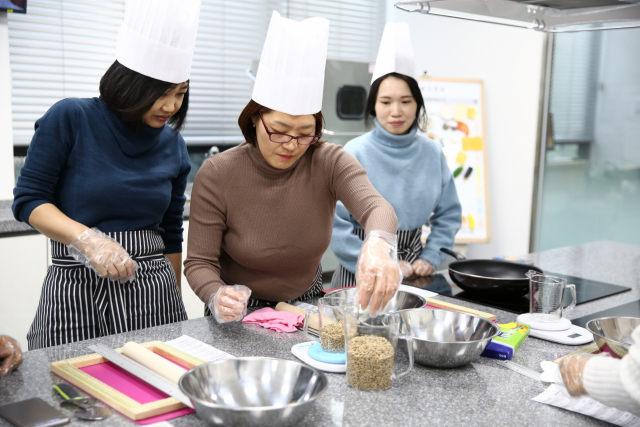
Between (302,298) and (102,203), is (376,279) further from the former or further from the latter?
(102,203)

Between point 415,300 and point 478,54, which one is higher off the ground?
point 478,54

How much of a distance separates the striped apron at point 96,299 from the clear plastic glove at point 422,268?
2.89ft

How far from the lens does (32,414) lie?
91 cm

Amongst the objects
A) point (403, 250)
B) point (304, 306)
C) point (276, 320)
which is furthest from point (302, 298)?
point (403, 250)

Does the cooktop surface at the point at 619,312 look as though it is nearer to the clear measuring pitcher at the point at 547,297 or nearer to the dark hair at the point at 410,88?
the clear measuring pitcher at the point at 547,297

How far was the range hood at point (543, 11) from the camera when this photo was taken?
152cm

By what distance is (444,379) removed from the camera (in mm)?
1107

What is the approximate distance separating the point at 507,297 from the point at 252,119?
2.93 feet

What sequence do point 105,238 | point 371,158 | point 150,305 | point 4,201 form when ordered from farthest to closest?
point 4,201, point 371,158, point 150,305, point 105,238

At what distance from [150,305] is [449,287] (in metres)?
0.92

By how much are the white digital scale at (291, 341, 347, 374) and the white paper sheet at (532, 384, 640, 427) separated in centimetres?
36

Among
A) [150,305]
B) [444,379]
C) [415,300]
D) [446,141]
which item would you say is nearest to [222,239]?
[150,305]

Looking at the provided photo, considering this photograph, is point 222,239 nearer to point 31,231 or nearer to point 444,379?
point 444,379

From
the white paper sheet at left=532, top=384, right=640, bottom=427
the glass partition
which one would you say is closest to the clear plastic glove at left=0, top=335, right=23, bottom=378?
the white paper sheet at left=532, top=384, right=640, bottom=427
